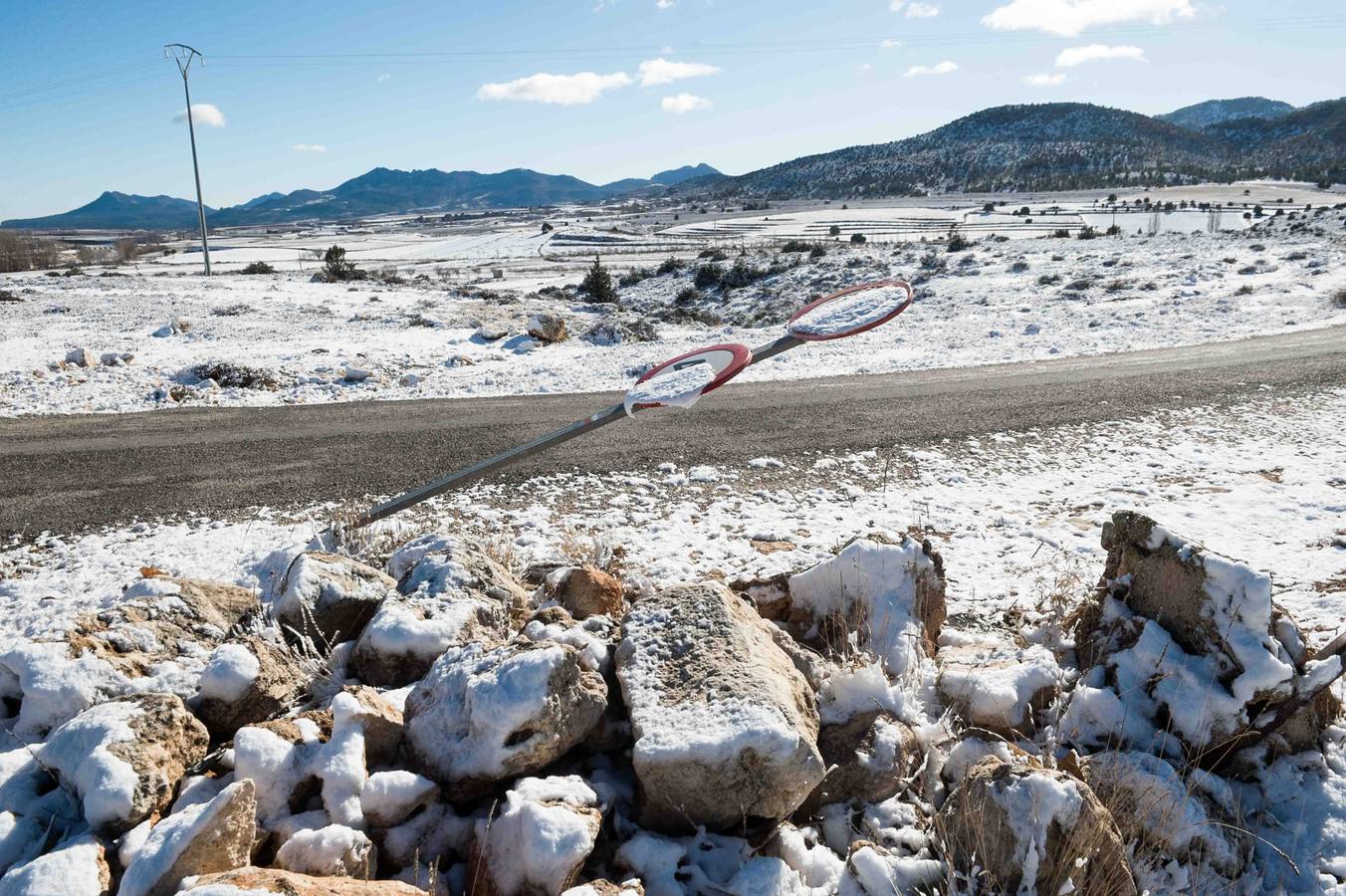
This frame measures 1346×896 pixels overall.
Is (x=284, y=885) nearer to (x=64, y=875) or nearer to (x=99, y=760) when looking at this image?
(x=64, y=875)

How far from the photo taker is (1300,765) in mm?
3344

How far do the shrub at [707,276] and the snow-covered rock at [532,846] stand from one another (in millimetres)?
25053

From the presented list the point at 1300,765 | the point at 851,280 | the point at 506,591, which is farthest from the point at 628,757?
the point at 851,280

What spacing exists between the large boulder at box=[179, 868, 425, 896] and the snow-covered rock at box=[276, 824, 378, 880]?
0.24 meters

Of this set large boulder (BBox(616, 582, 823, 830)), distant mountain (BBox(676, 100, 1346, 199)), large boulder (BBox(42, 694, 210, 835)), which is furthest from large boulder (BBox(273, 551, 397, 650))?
distant mountain (BBox(676, 100, 1346, 199))

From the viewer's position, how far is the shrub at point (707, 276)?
26859mm

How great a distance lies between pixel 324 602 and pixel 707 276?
80.0 ft

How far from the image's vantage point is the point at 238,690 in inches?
124

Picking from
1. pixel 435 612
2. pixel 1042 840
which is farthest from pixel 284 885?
pixel 1042 840

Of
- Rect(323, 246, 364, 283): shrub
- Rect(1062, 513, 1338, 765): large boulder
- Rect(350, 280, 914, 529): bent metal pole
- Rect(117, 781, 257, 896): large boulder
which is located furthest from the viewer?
Rect(323, 246, 364, 283): shrub

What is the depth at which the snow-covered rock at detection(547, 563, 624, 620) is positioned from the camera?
13.9 ft

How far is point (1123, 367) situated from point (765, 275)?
618 inches

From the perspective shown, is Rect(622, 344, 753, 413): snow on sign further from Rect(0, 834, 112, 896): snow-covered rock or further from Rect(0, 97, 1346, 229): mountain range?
Rect(0, 97, 1346, 229): mountain range

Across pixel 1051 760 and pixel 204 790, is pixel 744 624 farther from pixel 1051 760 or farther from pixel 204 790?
pixel 204 790
